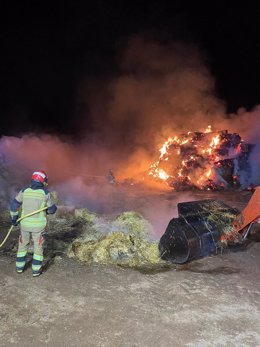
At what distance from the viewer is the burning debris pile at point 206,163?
16469mm

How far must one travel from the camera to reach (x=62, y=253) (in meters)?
7.50

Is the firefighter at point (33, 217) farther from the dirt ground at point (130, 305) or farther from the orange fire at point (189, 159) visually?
the orange fire at point (189, 159)

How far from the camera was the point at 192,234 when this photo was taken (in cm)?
714

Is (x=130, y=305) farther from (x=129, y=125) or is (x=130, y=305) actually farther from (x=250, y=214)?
(x=129, y=125)

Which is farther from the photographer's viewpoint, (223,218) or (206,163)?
(206,163)

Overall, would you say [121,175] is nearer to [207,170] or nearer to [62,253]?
[207,170]

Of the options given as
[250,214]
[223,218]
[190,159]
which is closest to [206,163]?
[190,159]

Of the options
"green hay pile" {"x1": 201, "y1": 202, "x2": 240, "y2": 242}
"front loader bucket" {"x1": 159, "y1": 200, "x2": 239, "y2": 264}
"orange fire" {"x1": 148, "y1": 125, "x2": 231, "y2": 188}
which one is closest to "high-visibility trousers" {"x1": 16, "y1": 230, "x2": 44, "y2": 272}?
"front loader bucket" {"x1": 159, "y1": 200, "x2": 239, "y2": 264}

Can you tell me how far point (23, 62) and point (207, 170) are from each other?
99.5ft

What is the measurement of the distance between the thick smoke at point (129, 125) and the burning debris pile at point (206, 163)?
80 cm

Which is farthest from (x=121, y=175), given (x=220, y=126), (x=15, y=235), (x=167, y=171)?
(x=15, y=235)

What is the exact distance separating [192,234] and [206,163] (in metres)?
9.91

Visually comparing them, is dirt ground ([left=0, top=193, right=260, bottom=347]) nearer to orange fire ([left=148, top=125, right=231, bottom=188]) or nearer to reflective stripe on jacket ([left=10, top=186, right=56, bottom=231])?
reflective stripe on jacket ([left=10, top=186, right=56, bottom=231])

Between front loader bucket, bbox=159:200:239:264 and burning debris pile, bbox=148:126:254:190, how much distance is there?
8.40 meters
